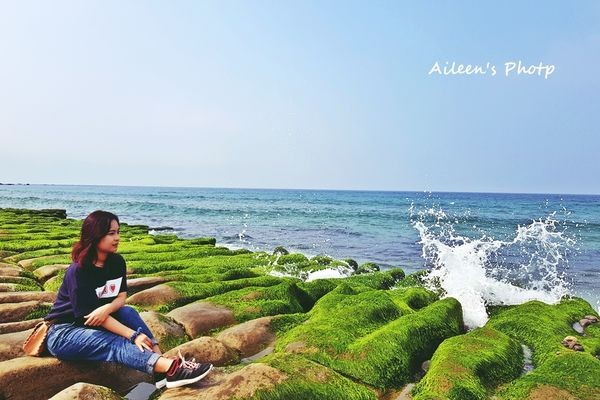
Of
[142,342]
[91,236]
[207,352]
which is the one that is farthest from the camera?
[207,352]

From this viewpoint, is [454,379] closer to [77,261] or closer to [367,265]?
[77,261]

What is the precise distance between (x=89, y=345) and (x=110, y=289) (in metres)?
0.70

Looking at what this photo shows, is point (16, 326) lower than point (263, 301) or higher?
higher

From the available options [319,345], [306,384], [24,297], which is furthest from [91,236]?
[24,297]

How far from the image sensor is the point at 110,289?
18.2 feet

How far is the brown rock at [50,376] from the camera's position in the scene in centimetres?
504

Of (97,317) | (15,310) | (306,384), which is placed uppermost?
(97,317)

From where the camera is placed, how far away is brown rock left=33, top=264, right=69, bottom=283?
11708mm

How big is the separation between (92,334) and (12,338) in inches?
68.3

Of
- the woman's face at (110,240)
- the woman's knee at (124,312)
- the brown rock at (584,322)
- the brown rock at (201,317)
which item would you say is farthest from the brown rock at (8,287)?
the brown rock at (584,322)

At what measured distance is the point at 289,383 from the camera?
4.69 metres

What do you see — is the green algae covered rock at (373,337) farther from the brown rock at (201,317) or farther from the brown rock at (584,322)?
the brown rock at (584,322)

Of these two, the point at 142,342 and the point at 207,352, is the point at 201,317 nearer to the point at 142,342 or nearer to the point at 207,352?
the point at 207,352

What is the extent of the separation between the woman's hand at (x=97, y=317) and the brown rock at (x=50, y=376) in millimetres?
574
